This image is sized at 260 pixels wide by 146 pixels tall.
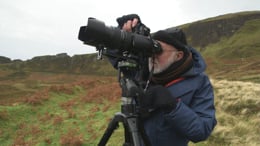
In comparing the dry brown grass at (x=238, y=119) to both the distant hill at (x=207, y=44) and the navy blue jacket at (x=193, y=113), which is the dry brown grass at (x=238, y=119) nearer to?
the navy blue jacket at (x=193, y=113)

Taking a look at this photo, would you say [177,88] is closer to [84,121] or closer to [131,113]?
[131,113]

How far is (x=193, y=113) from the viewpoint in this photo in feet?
8.56

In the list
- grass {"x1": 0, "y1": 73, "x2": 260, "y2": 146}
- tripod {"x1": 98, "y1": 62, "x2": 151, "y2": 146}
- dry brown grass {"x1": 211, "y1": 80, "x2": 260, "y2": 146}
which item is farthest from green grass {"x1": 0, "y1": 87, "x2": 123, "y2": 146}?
tripod {"x1": 98, "y1": 62, "x2": 151, "y2": 146}

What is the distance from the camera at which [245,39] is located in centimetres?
8925

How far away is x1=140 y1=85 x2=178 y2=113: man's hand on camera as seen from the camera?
2408mm

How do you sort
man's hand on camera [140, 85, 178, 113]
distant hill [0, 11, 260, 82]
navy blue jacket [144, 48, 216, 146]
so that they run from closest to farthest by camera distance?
man's hand on camera [140, 85, 178, 113], navy blue jacket [144, 48, 216, 146], distant hill [0, 11, 260, 82]

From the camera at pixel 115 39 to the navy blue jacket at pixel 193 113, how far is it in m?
0.41

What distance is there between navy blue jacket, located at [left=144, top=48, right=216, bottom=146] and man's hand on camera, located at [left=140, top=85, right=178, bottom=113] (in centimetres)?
20

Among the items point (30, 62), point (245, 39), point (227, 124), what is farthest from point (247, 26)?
point (227, 124)

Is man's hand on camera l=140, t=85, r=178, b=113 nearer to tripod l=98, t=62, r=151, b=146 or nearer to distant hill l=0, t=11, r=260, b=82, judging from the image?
tripod l=98, t=62, r=151, b=146

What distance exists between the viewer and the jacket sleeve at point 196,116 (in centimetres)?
252

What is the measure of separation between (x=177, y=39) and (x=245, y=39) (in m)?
93.2

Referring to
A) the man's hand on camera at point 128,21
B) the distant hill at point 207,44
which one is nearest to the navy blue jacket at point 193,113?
the man's hand on camera at point 128,21

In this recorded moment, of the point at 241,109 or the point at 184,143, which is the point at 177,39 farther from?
the point at 241,109
